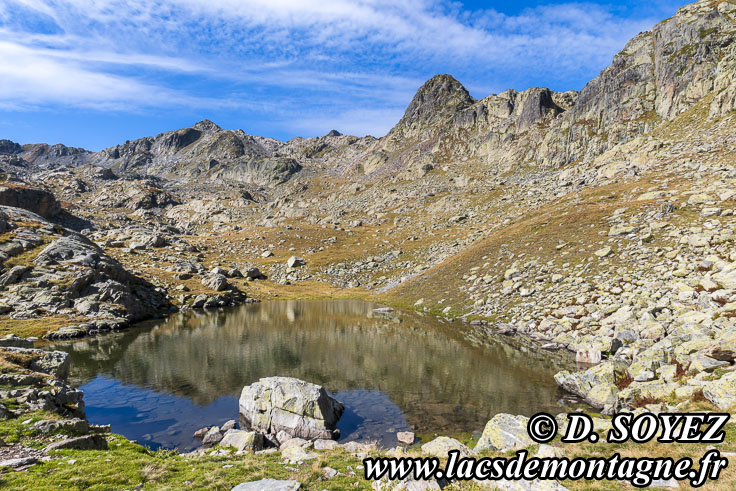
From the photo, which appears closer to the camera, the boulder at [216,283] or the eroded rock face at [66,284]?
the eroded rock face at [66,284]

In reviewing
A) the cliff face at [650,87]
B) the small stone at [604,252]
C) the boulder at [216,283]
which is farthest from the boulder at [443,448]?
the cliff face at [650,87]

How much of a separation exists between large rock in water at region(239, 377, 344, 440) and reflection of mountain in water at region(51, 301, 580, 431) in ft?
20.3

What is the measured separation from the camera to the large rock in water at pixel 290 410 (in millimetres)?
23906

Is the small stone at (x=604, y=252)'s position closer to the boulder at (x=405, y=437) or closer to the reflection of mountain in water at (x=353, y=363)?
the reflection of mountain in water at (x=353, y=363)

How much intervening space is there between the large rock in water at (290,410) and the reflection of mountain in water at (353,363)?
6.19 meters

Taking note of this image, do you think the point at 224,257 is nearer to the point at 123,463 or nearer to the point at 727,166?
the point at 123,463

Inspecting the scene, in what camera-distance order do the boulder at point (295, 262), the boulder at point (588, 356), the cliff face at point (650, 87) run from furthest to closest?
1. the boulder at point (295, 262)
2. the cliff face at point (650, 87)
3. the boulder at point (588, 356)

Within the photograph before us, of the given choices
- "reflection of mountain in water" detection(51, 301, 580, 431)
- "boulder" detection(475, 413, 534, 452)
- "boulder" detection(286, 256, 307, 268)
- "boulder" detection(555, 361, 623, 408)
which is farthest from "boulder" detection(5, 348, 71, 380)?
"boulder" detection(286, 256, 307, 268)

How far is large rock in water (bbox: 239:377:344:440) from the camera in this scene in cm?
2391

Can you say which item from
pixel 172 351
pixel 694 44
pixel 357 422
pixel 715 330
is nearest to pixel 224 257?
pixel 172 351

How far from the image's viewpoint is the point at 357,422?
25.6 metres

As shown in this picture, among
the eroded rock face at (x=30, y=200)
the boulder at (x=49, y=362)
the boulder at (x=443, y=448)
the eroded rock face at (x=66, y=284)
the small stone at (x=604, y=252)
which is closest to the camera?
the boulder at (x=443, y=448)

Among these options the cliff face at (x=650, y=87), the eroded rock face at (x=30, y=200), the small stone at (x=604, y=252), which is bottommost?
the small stone at (x=604, y=252)

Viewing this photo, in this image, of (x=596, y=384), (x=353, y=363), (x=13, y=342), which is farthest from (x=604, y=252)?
(x=13, y=342)
